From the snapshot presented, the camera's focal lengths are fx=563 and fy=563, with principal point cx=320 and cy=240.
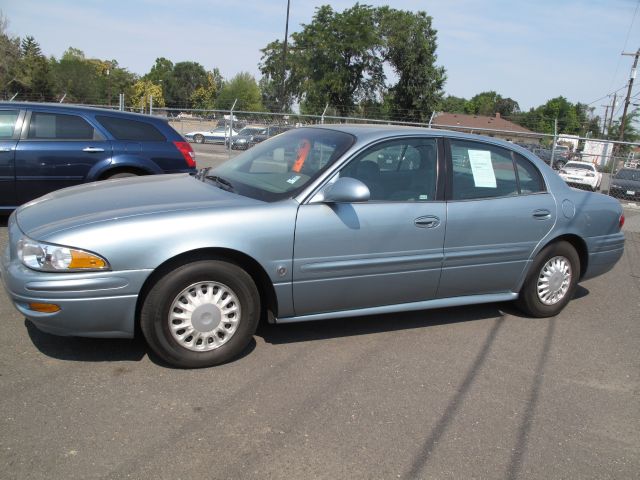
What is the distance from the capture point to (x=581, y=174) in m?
21.2

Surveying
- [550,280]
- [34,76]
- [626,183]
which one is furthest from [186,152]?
Answer: [34,76]

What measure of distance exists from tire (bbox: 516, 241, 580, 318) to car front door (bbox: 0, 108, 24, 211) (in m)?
5.59

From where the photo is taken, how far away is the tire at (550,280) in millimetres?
4824

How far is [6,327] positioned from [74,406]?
1318 millimetres

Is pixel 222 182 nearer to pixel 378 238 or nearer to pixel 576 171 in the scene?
pixel 378 238

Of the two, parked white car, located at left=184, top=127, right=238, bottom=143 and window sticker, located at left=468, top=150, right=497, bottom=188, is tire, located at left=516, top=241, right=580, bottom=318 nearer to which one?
window sticker, located at left=468, top=150, right=497, bottom=188

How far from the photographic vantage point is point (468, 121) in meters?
66.6

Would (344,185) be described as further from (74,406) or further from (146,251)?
(74,406)

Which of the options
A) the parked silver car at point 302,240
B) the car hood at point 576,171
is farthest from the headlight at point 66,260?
the car hood at point 576,171

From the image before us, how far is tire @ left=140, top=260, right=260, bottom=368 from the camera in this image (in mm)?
3385

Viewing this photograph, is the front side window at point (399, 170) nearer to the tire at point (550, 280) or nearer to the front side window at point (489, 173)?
the front side window at point (489, 173)

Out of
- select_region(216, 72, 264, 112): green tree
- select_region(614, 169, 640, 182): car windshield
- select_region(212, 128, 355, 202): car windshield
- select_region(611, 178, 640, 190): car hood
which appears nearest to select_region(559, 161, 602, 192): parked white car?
select_region(614, 169, 640, 182): car windshield

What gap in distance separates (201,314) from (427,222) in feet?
5.78

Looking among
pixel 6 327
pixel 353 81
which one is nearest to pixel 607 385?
pixel 6 327
